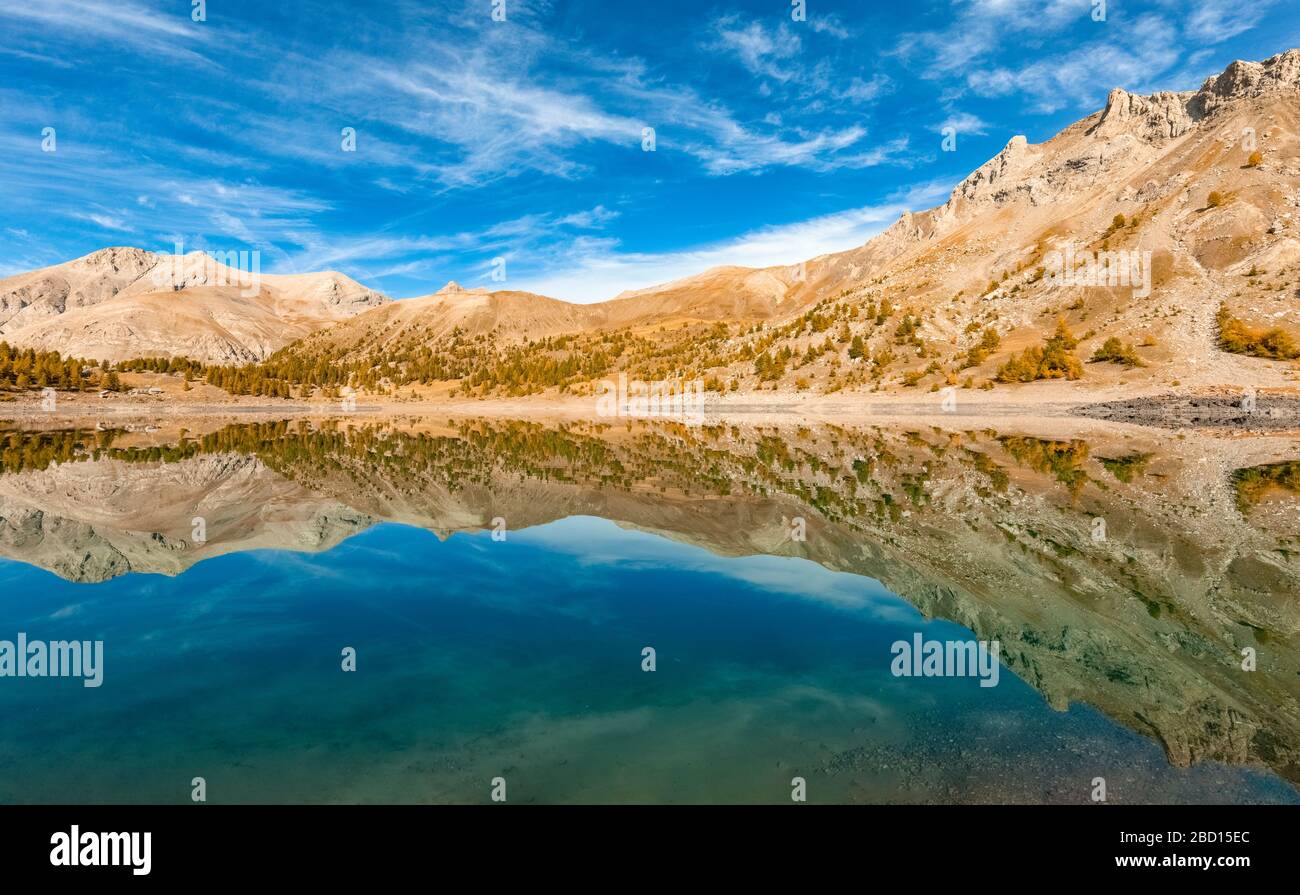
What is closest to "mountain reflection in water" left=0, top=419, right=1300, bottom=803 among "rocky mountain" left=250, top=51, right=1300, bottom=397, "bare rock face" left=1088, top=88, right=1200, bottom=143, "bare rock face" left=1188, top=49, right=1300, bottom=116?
"rocky mountain" left=250, top=51, right=1300, bottom=397

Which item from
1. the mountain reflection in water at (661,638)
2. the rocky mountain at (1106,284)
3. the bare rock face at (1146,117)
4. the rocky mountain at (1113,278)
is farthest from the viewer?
the bare rock face at (1146,117)

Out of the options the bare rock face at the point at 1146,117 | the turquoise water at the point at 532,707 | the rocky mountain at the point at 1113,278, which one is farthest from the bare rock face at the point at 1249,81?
the turquoise water at the point at 532,707

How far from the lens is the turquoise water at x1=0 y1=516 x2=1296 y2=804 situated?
7.80m

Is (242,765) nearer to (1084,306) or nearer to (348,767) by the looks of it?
(348,767)

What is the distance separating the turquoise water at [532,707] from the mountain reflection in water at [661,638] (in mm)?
59

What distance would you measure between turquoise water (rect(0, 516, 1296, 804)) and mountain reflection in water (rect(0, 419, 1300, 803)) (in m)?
0.06

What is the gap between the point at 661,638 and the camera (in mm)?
12914

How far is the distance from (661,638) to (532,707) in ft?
12.1

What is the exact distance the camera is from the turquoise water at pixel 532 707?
307 inches
